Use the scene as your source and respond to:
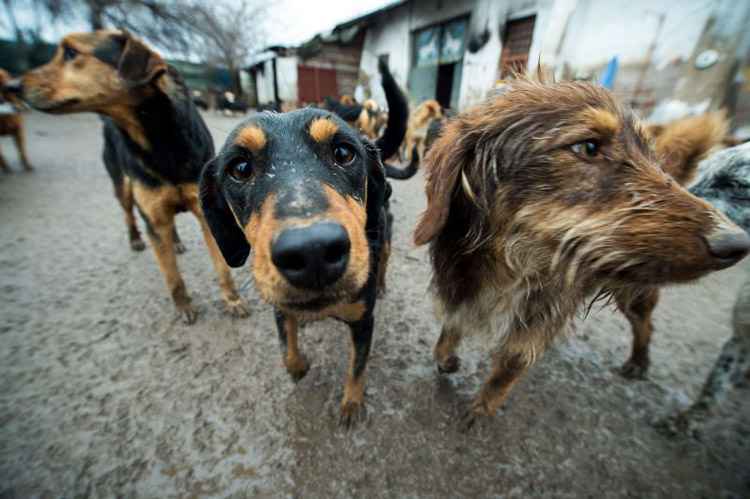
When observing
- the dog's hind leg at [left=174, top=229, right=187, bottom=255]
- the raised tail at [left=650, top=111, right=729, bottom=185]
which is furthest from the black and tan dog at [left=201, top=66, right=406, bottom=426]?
the dog's hind leg at [left=174, top=229, right=187, bottom=255]

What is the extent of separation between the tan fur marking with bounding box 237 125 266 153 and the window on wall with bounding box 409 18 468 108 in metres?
14.0

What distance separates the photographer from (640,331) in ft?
7.95

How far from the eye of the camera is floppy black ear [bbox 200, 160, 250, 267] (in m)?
1.89

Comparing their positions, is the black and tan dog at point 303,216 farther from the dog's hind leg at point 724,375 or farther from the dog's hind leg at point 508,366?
the dog's hind leg at point 724,375

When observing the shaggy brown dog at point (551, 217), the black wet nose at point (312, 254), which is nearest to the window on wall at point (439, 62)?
the shaggy brown dog at point (551, 217)

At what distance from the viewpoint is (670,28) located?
6.78 metres

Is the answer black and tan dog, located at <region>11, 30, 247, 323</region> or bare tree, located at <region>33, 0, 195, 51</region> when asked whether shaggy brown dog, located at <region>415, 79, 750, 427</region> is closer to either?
black and tan dog, located at <region>11, 30, 247, 323</region>

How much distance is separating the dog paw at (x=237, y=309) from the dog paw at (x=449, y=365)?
1927 mm

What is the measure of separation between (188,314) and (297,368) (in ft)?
4.57

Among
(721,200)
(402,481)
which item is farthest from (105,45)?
(721,200)

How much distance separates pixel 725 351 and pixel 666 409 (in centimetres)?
66

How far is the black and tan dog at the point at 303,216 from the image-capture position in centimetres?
111

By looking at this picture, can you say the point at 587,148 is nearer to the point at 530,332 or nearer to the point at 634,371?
the point at 530,332

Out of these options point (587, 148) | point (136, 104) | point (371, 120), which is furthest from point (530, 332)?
point (371, 120)
